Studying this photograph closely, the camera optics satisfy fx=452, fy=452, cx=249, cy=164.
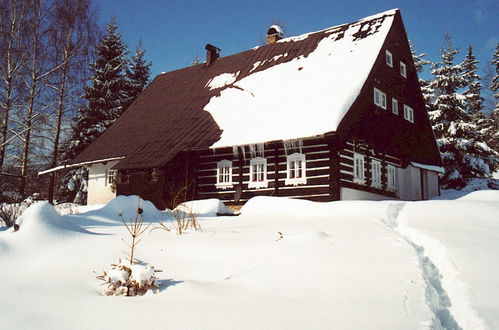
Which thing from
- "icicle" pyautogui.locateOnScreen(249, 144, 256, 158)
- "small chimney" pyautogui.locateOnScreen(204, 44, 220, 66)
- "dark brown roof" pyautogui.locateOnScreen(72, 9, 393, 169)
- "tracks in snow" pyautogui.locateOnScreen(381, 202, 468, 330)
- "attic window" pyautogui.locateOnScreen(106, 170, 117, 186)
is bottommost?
"tracks in snow" pyautogui.locateOnScreen(381, 202, 468, 330)

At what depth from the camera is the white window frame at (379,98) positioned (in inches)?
721

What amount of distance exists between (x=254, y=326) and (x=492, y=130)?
36.7m

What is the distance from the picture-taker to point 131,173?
1856 centimetres

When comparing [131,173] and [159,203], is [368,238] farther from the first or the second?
[131,173]

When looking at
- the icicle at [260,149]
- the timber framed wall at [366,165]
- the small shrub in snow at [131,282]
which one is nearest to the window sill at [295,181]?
the timber framed wall at [366,165]

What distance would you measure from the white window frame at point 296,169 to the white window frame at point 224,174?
8.10 ft

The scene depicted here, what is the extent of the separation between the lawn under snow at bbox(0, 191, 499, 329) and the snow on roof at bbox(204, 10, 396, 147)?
27.1 feet

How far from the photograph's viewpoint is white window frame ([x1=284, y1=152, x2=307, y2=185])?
16163 millimetres

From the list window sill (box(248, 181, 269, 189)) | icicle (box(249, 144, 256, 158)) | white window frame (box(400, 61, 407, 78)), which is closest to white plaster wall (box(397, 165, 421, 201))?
white window frame (box(400, 61, 407, 78))

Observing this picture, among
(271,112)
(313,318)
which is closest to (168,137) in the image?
(271,112)

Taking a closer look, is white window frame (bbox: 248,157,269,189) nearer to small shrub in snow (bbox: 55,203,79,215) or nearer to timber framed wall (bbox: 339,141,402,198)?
timber framed wall (bbox: 339,141,402,198)

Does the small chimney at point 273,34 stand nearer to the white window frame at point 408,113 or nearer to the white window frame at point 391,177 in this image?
the white window frame at point 408,113

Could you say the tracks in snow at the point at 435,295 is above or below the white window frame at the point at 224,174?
below

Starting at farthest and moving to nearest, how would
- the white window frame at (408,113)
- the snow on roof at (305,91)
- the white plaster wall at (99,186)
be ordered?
the white plaster wall at (99,186), the white window frame at (408,113), the snow on roof at (305,91)
